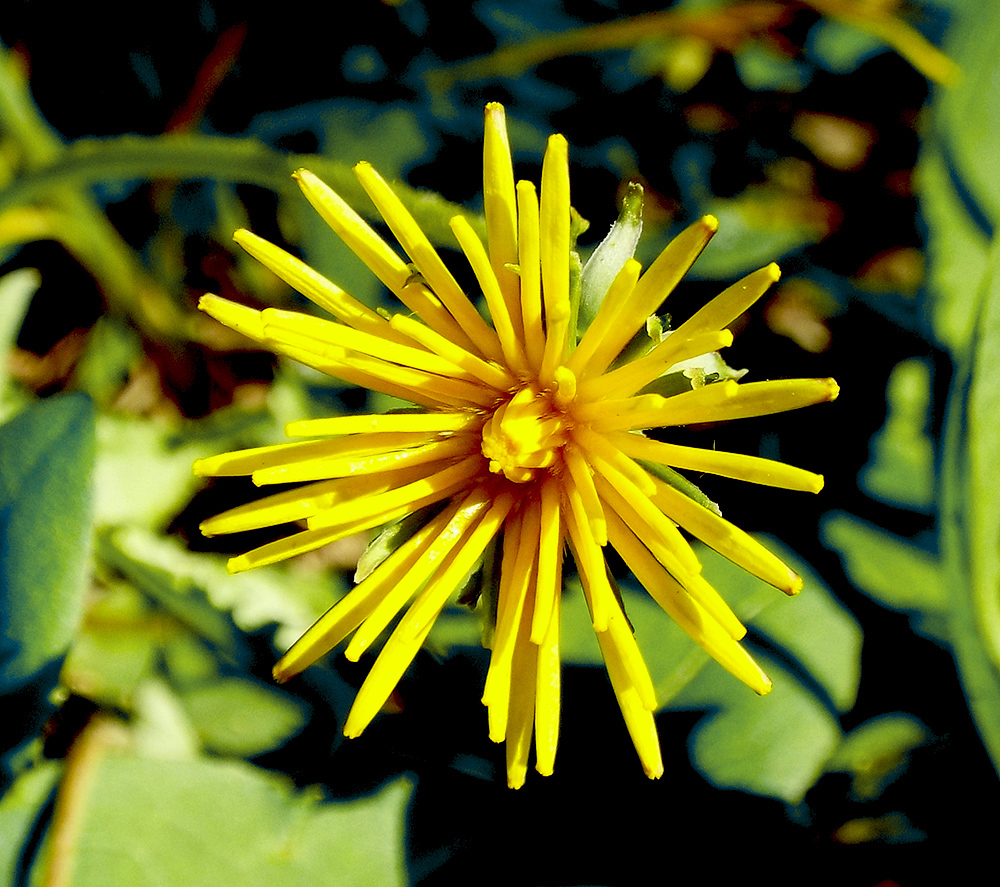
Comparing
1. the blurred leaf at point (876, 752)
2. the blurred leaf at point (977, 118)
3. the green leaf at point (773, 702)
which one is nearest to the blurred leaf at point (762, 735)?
the green leaf at point (773, 702)

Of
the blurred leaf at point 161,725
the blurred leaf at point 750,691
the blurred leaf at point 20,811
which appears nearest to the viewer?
the blurred leaf at point 750,691

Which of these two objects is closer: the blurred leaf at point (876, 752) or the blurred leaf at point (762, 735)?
the blurred leaf at point (762, 735)

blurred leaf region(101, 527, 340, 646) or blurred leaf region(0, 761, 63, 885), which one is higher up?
blurred leaf region(101, 527, 340, 646)

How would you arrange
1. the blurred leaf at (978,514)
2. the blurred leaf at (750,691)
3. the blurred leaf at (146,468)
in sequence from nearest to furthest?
the blurred leaf at (978,514) < the blurred leaf at (750,691) < the blurred leaf at (146,468)

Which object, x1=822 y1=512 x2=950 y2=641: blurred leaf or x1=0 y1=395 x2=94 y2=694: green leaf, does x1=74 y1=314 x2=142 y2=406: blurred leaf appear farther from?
x1=822 y1=512 x2=950 y2=641: blurred leaf

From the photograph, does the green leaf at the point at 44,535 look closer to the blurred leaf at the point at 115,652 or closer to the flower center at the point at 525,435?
the blurred leaf at the point at 115,652

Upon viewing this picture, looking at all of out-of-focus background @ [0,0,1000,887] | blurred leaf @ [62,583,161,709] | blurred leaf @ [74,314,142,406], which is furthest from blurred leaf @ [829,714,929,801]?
blurred leaf @ [74,314,142,406]

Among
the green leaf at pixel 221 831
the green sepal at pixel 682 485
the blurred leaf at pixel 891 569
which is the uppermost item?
the blurred leaf at pixel 891 569
